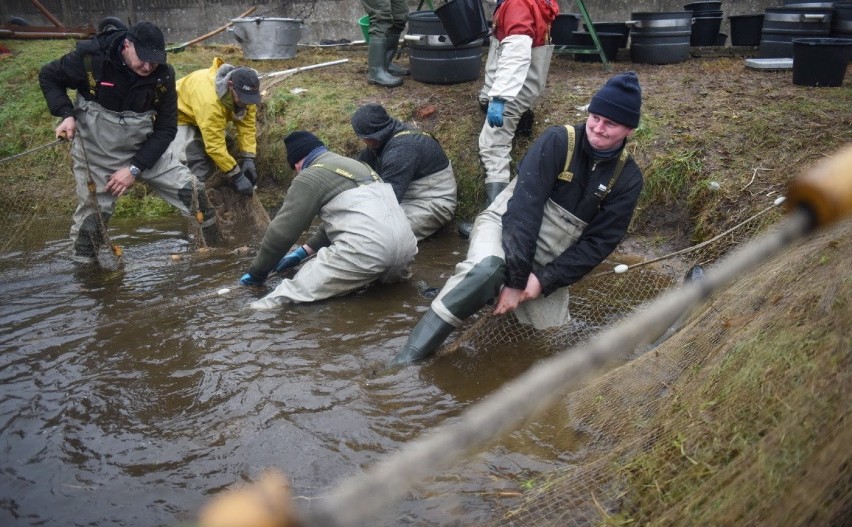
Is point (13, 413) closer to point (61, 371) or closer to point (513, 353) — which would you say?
point (61, 371)

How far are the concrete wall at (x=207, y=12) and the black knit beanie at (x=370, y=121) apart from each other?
22.8 feet

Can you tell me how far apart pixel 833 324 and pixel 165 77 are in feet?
18.7

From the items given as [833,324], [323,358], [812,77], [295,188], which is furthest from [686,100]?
[833,324]

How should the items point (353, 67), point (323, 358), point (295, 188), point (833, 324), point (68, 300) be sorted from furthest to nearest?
point (353, 67) → point (68, 300) → point (295, 188) → point (323, 358) → point (833, 324)

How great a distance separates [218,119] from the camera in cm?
714

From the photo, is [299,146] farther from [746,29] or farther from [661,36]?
[746,29]

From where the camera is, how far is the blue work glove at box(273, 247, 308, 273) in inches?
249

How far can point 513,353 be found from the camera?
4895mm

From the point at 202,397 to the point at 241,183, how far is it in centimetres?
366

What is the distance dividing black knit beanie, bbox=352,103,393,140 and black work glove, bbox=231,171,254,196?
1.71m

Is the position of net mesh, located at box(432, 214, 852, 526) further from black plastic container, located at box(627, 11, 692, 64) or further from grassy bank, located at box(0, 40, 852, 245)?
black plastic container, located at box(627, 11, 692, 64)

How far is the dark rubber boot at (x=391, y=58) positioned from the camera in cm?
952

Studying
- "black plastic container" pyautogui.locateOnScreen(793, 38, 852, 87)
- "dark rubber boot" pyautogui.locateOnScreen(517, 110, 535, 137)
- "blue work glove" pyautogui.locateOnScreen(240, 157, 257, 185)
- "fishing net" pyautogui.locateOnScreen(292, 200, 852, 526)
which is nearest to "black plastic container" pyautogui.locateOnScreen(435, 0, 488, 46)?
"dark rubber boot" pyautogui.locateOnScreen(517, 110, 535, 137)

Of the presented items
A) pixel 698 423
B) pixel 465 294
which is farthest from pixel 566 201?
pixel 698 423
